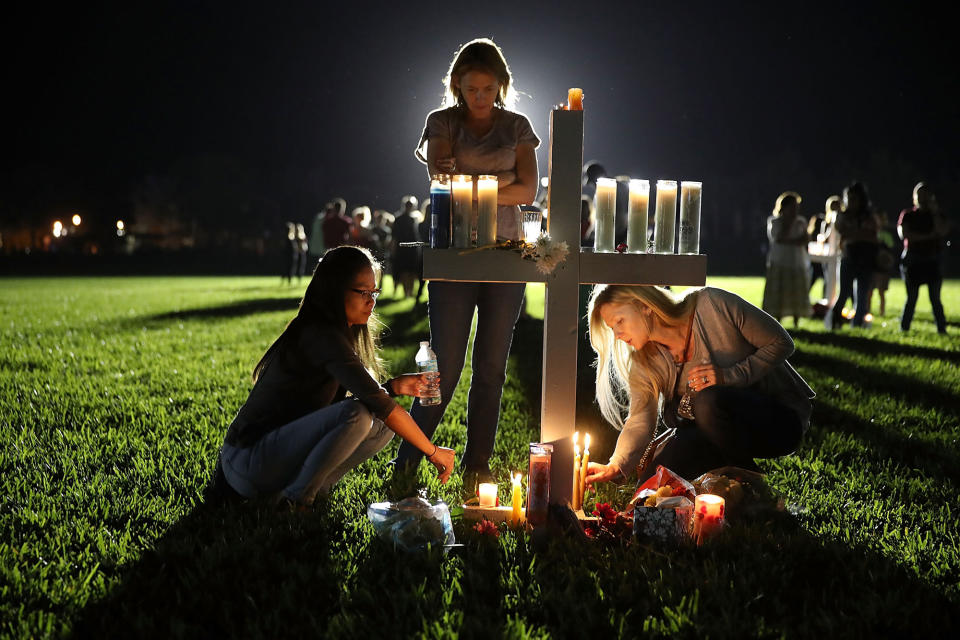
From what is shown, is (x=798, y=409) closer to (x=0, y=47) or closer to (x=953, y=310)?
(x=953, y=310)

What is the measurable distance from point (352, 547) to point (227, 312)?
12.1m

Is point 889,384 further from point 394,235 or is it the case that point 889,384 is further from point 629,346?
point 394,235

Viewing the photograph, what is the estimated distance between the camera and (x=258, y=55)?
15388cm

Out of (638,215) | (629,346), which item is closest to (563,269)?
(638,215)

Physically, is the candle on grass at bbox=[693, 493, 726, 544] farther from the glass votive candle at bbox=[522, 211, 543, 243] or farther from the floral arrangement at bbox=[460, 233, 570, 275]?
the glass votive candle at bbox=[522, 211, 543, 243]

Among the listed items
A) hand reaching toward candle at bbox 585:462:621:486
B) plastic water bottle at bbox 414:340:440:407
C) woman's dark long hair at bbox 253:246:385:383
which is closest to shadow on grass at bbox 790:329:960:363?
hand reaching toward candle at bbox 585:462:621:486

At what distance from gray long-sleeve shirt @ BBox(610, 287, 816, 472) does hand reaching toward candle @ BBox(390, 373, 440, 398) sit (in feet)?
3.38

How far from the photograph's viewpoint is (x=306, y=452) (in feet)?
12.9

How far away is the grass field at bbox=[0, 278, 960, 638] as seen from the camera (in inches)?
115

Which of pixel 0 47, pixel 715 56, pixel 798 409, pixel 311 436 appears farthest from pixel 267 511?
pixel 0 47

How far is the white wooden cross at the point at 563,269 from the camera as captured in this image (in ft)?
12.5

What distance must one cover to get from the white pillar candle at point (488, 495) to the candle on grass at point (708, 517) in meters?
0.89

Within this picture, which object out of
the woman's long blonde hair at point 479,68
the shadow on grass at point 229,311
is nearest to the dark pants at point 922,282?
the woman's long blonde hair at point 479,68

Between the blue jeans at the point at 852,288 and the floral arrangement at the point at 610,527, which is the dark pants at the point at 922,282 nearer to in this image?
the blue jeans at the point at 852,288
